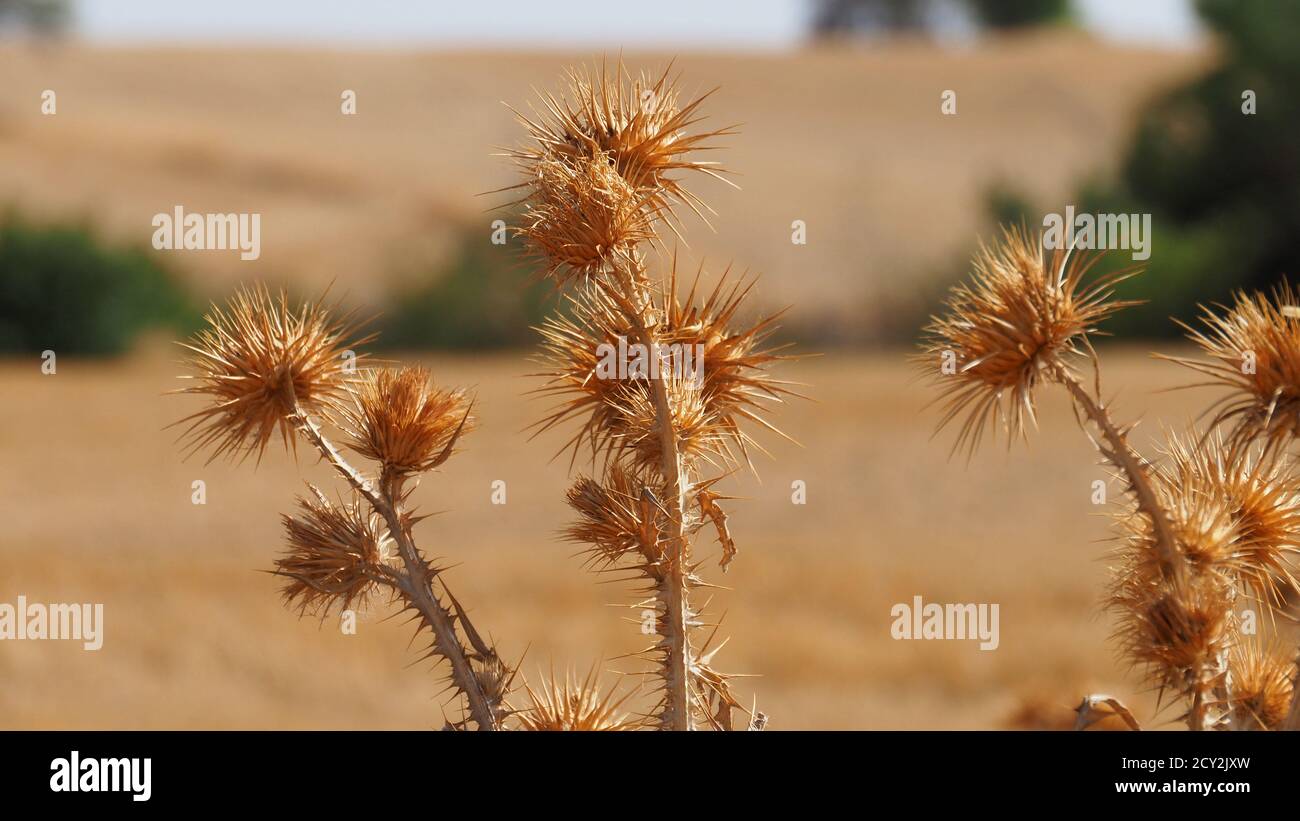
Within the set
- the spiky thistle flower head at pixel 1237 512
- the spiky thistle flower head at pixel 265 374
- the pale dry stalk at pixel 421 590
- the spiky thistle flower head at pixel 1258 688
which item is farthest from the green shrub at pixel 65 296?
the spiky thistle flower head at pixel 1237 512

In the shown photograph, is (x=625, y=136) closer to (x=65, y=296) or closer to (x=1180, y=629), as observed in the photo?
(x=1180, y=629)

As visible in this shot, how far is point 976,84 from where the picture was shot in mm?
64562

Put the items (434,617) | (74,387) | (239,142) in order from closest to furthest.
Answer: (434,617) < (74,387) < (239,142)

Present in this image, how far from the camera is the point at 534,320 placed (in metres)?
31.5

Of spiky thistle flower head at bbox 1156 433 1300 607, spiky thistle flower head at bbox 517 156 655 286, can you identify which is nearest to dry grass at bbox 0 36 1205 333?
spiky thistle flower head at bbox 517 156 655 286

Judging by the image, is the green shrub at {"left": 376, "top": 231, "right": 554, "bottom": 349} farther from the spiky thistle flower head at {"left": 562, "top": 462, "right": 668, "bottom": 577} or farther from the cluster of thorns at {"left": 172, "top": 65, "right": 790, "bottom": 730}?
the spiky thistle flower head at {"left": 562, "top": 462, "right": 668, "bottom": 577}

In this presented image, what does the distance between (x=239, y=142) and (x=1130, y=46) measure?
44.9 meters

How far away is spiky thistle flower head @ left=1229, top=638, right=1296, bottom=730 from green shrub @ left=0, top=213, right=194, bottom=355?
2741 centimetres

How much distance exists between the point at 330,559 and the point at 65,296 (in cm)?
2738

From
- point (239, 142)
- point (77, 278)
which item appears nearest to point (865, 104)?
point (239, 142)

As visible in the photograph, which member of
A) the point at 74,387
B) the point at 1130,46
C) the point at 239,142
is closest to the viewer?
the point at 74,387

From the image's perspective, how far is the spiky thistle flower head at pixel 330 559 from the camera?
9.51 ft

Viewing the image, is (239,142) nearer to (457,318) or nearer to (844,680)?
(457,318)

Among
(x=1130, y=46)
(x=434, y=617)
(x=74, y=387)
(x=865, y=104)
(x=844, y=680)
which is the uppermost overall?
(x=1130, y=46)
